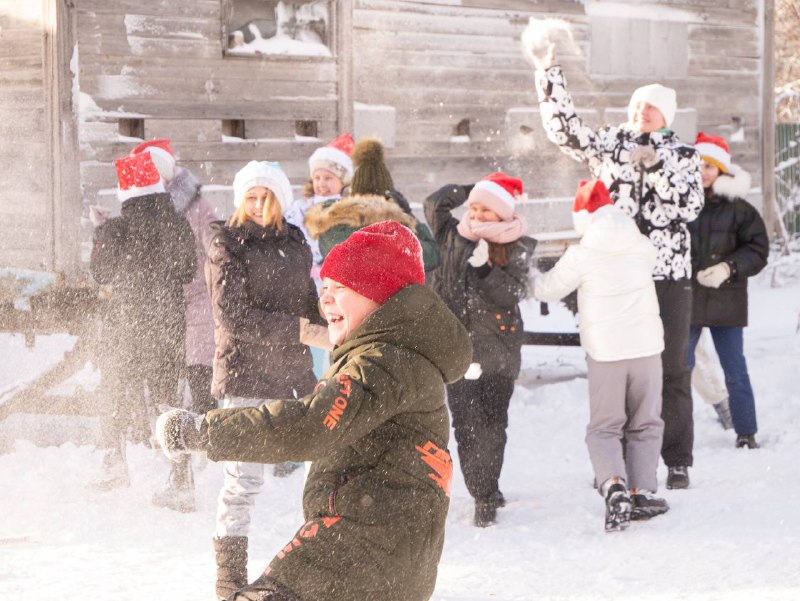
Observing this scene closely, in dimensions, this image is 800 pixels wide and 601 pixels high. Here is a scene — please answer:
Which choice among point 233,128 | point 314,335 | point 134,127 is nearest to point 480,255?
point 314,335

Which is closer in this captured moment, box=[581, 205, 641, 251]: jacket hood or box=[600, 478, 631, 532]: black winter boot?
box=[600, 478, 631, 532]: black winter boot

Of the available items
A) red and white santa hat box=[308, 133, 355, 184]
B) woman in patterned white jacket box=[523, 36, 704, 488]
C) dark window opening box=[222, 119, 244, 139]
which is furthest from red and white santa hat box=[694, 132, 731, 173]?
dark window opening box=[222, 119, 244, 139]

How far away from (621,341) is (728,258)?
1638mm

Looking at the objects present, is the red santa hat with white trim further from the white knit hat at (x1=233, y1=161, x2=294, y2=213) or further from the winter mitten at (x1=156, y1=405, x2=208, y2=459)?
the winter mitten at (x1=156, y1=405, x2=208, y2=459)

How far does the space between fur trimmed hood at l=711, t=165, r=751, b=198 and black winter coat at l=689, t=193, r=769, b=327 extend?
1.4 inches

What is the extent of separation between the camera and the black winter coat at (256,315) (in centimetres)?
507

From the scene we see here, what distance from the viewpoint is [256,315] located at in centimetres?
506

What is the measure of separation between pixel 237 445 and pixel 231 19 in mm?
7990

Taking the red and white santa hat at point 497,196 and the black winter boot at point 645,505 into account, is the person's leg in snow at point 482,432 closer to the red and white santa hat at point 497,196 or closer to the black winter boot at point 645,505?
the black winter boot at point 645,505

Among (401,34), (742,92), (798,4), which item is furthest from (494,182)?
(798,4)

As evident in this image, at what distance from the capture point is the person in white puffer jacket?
238 inches

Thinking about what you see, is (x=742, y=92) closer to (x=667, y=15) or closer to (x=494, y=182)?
(x=667, y=15)

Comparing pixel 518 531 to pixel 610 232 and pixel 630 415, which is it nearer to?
pixel 630 415

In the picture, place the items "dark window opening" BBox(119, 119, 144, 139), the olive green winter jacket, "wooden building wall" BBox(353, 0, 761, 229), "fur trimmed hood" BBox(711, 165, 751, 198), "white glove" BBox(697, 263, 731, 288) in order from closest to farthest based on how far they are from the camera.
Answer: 1. the olive green winter jacket
2. "white glove" BBox(697, 263, 731, 288)
3. "fur trimmed hood" BBox(711, 165, 751, 198)
4. "dark window opening" BBox(119, 119, 144, 139)
5. "wooden building wall" BBox(353, 0, 761, 229)
